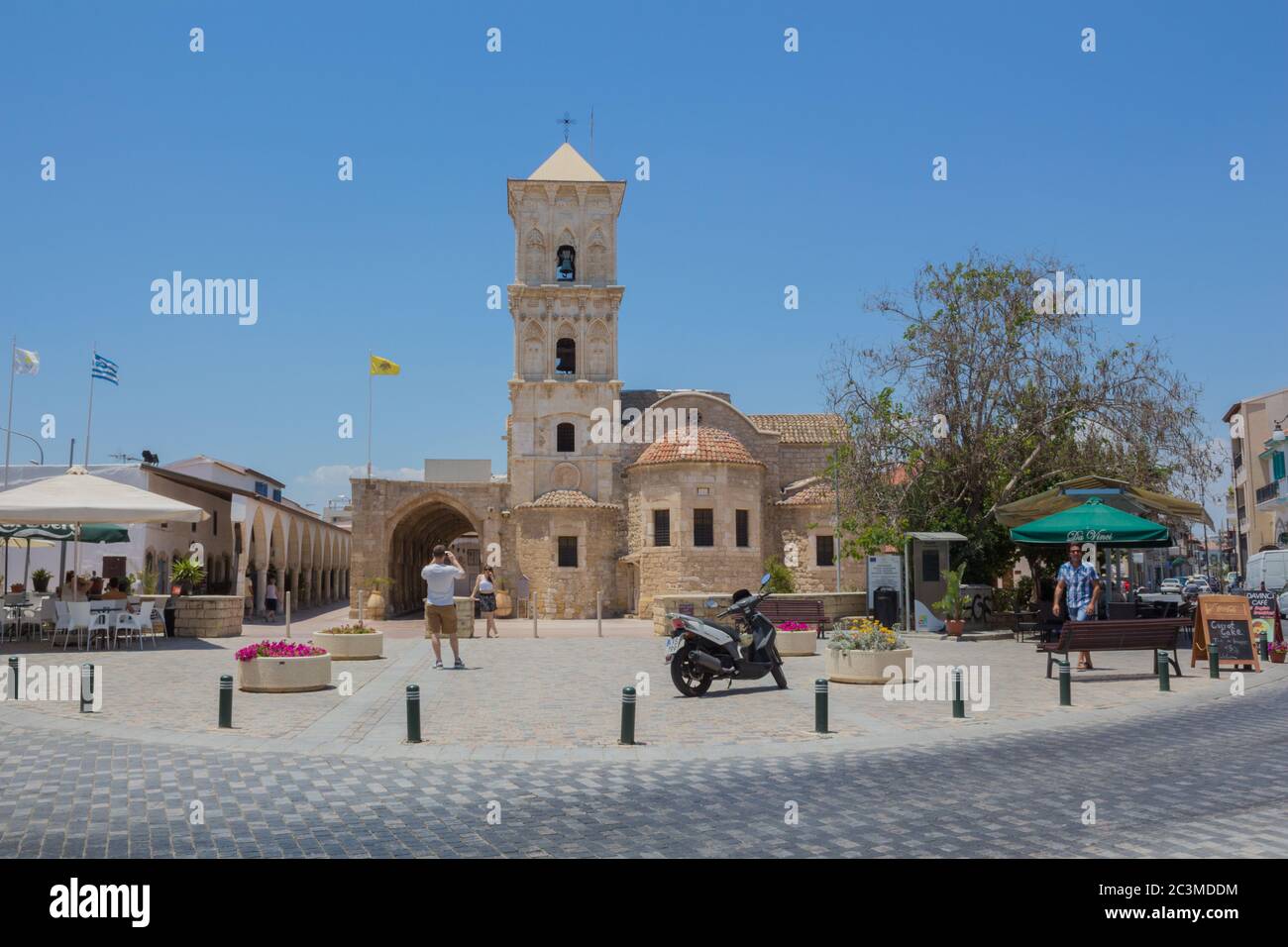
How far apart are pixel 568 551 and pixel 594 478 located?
327 cm

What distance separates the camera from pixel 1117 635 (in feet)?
43.2

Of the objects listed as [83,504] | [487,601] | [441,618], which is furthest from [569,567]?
[441,618]

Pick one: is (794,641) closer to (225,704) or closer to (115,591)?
(225,704)

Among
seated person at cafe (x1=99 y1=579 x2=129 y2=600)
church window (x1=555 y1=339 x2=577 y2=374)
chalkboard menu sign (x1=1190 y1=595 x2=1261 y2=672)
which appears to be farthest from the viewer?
church window (x1=555 y1=339 x2=577 y2=374)

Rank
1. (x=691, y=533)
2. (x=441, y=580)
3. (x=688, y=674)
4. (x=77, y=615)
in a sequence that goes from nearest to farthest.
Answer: (x=688, y=674) < (x=441, y=580) < (x=77, y=615) < (x=691, y=533)

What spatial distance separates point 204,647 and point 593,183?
89.3ft

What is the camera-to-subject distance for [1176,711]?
1070 cm

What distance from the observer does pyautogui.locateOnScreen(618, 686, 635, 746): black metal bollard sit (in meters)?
8.81

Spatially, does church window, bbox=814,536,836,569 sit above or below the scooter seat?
above

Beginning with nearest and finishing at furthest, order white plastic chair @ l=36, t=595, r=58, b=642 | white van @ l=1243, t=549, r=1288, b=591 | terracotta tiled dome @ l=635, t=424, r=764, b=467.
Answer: white plastic chair @ l=36, t=595, r=58, b=642, white van @ l=1243, t=549, r=1288, b=591, terracotta tiled dome @ l=635, t=424, r=764, b=467

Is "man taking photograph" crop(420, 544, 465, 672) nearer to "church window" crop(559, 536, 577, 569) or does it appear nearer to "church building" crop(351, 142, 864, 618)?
"church building" crop(351, 142, 864, 618)

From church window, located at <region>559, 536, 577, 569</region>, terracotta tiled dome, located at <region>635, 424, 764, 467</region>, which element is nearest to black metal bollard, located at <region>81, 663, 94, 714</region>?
terracotta tiled dome, located at <region>635, 424, 764, 467</region>

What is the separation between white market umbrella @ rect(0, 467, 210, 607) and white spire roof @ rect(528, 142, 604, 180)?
84.2ft

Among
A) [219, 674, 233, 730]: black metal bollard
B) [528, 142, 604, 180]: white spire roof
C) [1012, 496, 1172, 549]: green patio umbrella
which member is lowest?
[219, 674, 233, 730]: black metal bollard
